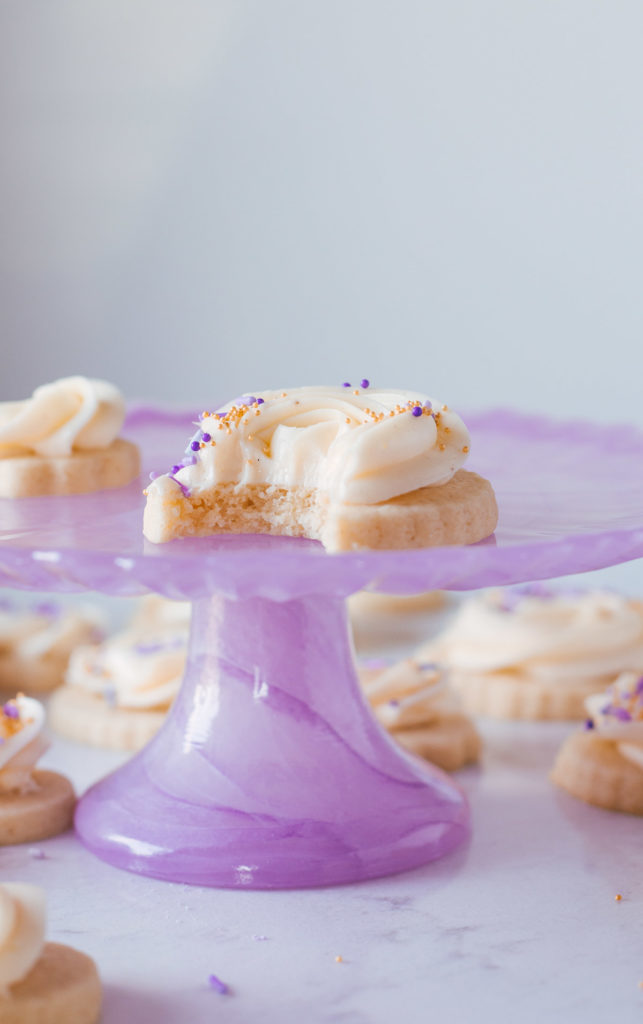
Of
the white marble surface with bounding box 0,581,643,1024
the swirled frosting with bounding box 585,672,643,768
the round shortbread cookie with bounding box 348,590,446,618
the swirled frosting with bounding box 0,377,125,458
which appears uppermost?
the swirled frosting with bounding box 0,377,125,458

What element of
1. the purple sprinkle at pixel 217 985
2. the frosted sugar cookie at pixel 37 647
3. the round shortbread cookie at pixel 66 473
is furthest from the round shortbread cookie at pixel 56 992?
the frosted sugar cookie at pixel 37 647

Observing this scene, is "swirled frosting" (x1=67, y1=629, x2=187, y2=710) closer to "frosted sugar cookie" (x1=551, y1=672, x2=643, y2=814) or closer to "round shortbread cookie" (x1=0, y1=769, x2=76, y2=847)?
"round shortbread cookie" (x1=0, y1=769, x2=76, y2=847)

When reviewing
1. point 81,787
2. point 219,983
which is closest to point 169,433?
point 81,787

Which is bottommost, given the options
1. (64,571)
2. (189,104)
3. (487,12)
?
(64,571)

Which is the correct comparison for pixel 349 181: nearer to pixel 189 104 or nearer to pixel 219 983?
pixel 189 104

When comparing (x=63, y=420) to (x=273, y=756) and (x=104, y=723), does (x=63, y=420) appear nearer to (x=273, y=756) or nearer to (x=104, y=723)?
(x=104, y=723)

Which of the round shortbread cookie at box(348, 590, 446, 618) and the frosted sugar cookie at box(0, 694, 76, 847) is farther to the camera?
the round shortbread cookie at box(348, 590, 446, 618)

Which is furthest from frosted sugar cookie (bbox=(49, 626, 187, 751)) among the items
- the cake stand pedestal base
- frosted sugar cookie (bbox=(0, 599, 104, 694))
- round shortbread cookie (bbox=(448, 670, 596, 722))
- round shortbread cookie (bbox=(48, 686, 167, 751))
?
round shortbread cookie (bbox=(448, 670, 596, 722))
